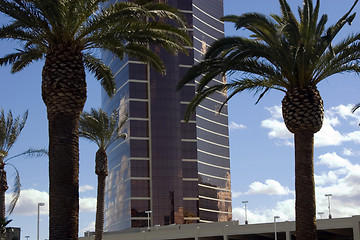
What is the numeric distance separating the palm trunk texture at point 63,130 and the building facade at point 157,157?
11976cm

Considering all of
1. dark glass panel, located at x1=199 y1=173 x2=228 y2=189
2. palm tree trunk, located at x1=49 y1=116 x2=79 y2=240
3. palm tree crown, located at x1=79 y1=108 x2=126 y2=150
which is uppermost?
dark glass panel, located at x1=199 y1=173 x2=228 y2=189

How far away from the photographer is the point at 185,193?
Result: 149 meters

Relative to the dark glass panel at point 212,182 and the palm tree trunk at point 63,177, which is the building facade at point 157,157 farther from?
the palm tree trunk at point 63,177

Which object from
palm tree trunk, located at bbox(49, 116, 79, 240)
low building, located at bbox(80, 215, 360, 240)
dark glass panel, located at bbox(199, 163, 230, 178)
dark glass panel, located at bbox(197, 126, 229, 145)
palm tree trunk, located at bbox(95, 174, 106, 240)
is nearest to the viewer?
palm tree trunk, located at bbox(49, 116, 79, 240)

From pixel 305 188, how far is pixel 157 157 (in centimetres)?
12448

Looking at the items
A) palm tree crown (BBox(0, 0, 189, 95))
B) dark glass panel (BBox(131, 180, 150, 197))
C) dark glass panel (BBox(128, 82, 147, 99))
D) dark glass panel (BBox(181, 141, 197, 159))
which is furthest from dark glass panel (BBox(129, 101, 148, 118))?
palm tree crown (BBox(0, 0, 189, 95))

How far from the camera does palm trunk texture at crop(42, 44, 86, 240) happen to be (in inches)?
817

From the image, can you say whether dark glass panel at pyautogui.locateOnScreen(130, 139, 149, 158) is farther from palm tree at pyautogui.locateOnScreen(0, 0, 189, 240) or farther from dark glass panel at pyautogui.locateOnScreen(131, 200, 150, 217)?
palm tree at pyautogui.locateOnScreen(0, 0, 189, 240)

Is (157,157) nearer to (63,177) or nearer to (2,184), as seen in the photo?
(2,184)

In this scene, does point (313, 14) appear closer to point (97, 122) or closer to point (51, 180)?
point (51, 180)

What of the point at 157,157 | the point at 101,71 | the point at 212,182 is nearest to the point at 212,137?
the point at 212,182

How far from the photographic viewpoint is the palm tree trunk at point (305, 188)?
918 inches

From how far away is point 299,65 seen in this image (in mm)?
24109

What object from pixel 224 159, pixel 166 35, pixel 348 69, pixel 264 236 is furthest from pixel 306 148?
pixel 224 159
